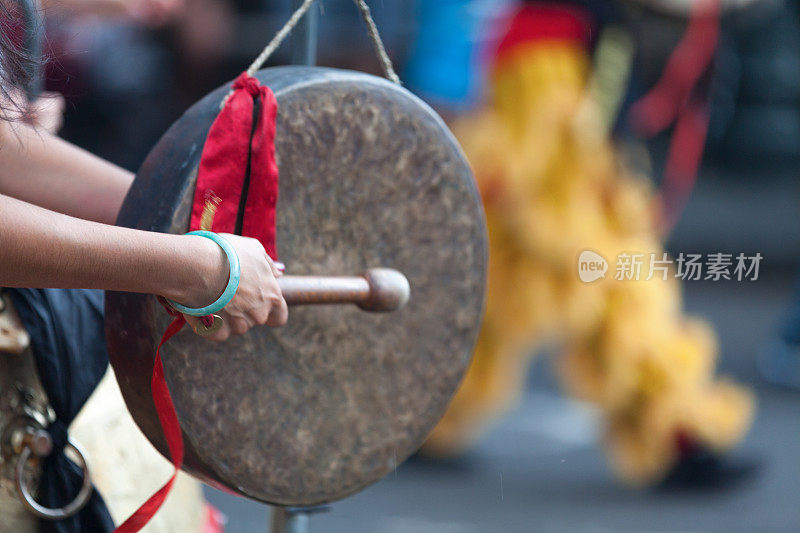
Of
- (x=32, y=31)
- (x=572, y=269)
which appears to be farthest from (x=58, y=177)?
(x=572, y=269)

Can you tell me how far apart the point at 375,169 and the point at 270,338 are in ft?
0.80

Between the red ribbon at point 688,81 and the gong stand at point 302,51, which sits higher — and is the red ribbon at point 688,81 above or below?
above

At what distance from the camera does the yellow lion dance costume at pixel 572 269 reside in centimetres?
300

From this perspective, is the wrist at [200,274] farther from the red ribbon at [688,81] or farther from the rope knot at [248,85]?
the red ribbon at [688,81]

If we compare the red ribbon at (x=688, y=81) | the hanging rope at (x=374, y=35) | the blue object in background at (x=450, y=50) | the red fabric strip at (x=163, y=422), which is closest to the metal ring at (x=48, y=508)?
the red fabric strip at (x=163, y=422)

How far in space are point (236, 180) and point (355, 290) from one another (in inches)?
7.8

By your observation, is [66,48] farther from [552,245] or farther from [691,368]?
[691,368]

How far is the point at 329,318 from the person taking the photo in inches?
54.1

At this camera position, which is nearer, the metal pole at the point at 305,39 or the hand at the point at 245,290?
the hand at the point at 245,290

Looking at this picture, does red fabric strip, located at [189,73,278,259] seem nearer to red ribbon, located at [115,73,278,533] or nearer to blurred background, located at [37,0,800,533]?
red ribbon, located at [115,73,278,533]

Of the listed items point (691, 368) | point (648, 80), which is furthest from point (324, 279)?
point (648, 80)

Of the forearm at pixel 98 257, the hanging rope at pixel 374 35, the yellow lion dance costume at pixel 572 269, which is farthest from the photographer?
the yellow lion dance costume at pixel 572 269

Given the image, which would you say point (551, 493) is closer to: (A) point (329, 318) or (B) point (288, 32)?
(A) point (329, 318)

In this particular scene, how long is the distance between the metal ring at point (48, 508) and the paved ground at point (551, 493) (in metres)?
1.81
